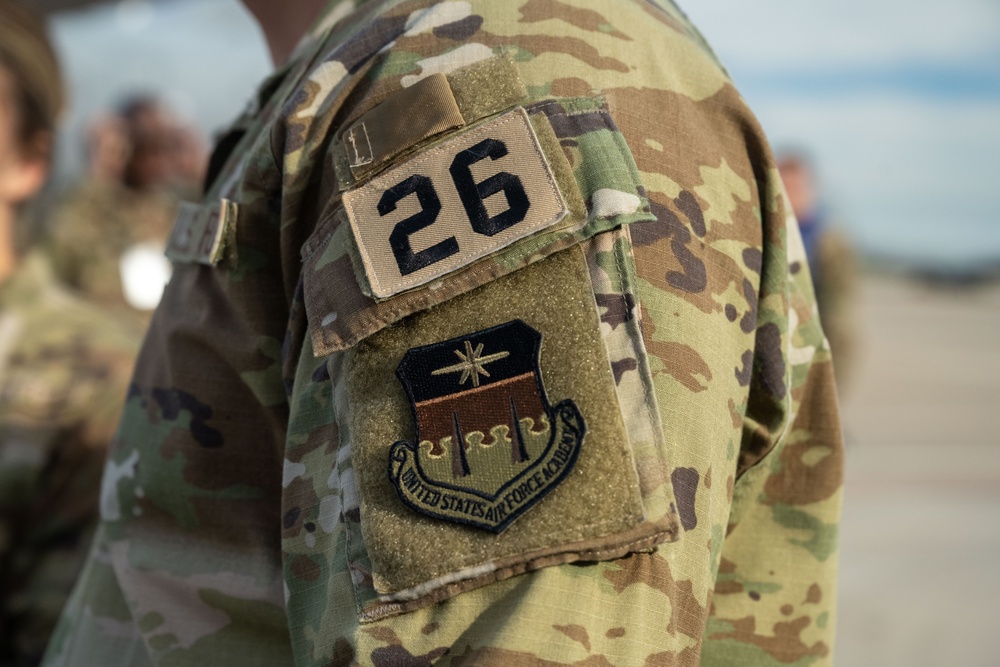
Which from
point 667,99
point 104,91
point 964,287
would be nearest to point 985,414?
point 104,91

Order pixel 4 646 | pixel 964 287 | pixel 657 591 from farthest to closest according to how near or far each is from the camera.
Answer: pixel 964 287, pixel 4 646, pixel 657 591

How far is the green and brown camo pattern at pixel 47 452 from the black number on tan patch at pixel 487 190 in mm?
1416

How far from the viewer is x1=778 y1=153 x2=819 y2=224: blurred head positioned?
5875 mm

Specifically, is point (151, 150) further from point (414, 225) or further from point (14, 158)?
point (414, 225)

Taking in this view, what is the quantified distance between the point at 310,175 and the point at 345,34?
0.19m

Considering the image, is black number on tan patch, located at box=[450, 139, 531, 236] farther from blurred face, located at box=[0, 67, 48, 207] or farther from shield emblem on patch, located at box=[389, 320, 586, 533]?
blurred face, located at box=[0, 67, 48, 207]

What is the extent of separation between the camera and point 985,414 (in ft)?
31.2

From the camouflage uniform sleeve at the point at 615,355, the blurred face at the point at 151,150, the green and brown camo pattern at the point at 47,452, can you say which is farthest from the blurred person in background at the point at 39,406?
the blurred face at the point at 151,150

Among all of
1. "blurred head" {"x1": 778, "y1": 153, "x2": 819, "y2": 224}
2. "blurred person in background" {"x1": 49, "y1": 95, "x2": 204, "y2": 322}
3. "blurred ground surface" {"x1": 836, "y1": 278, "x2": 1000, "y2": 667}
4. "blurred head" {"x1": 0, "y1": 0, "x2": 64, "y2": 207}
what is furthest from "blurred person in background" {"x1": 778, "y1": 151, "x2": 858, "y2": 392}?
"blurred head" {"x1": 0, "y1": 0, "x2": 64, "y2": 207}

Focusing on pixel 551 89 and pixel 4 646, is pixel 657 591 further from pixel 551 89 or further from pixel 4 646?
pixel 4 646

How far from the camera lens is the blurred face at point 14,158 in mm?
2402

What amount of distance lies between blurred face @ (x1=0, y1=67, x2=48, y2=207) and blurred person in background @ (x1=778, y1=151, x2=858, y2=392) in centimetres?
422

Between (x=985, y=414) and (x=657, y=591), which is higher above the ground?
(x=657, y=591)

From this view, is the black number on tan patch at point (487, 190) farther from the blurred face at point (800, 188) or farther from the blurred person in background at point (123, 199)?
the blurred face at point (800, 188)
